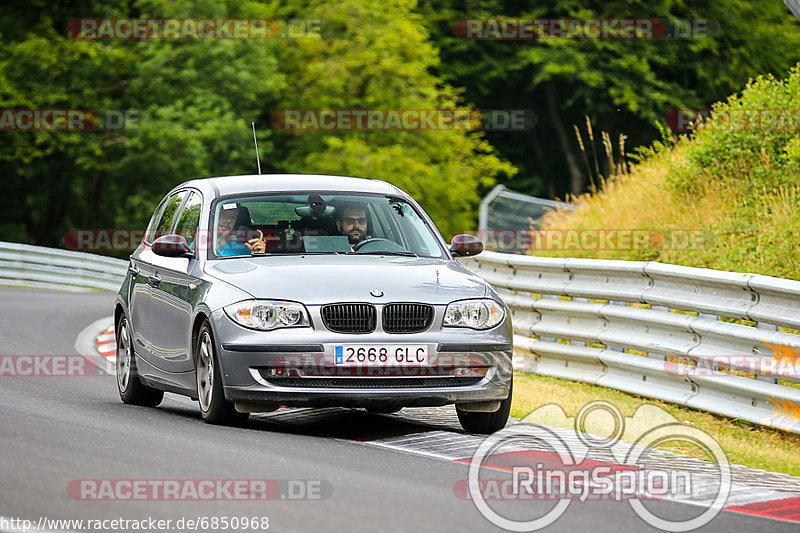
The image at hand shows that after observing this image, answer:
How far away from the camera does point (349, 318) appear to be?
28.5 feet

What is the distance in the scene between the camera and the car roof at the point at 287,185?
1014 cm

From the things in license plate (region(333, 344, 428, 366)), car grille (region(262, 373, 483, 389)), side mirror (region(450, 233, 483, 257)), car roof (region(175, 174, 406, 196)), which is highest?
car roof (region(175, 174, 406, 196))

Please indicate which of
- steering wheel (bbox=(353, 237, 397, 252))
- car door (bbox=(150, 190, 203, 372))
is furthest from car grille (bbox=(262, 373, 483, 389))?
steering wheel (bbox=(353, 237, 397, 252))

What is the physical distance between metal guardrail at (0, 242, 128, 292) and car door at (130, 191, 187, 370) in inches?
712

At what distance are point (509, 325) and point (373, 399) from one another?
1.19 m

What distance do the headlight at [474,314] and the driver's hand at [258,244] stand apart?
1.55 m

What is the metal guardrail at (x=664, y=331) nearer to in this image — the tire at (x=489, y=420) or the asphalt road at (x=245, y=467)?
the tire at (x=489, y=420)

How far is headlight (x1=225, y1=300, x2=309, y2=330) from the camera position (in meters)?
8.66

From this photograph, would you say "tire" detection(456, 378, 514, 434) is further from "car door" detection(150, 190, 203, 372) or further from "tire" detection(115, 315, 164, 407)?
"tire" detection(115, 315, 164, 407)

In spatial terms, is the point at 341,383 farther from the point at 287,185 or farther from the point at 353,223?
the point at 287,185

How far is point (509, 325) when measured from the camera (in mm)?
9266

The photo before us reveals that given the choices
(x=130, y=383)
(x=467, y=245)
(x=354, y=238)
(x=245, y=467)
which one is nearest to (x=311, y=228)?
(x=354, y=238)

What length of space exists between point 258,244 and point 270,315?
116 centimetres

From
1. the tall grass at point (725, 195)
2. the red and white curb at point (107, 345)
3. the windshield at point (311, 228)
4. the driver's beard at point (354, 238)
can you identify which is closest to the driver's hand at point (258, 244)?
the windshield at point (311, 228)
